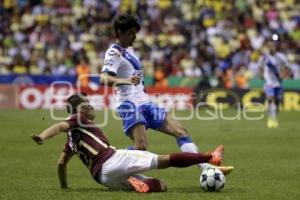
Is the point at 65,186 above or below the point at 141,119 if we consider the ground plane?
below

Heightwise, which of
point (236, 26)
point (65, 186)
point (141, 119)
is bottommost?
point (65, 186)

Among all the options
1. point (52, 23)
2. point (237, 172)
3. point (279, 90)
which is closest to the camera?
point (237, 172)

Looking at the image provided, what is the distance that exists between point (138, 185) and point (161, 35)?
27.7 m

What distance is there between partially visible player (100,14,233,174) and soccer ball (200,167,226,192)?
569mm

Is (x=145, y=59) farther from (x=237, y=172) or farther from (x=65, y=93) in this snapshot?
(x=237, y=172)

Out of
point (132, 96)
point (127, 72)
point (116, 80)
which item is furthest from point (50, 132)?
point (127, 72)

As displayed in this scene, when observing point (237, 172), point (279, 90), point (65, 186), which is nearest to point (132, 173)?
point (65, 186)

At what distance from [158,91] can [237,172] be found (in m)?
19.7

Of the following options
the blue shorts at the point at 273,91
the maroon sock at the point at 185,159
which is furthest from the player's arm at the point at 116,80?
the blue shorts at the point at 273,91

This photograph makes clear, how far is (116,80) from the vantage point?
37.7 feet

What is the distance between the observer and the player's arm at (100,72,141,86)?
11.4m

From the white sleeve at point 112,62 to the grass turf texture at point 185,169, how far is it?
1.62m

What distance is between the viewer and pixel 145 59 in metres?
36.6

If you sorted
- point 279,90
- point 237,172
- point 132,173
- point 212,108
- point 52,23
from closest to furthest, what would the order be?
1. point 132,173
2. point 237,172
3. point 279,90
4. point 212,108
5. point 52,23
